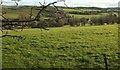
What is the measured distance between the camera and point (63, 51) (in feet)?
87.2

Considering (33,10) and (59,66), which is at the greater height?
(33,10)

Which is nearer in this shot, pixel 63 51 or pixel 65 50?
pixel 63 51

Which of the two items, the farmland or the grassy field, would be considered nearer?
the farmland

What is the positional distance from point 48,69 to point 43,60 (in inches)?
108

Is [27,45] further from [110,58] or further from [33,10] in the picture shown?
[33,10]

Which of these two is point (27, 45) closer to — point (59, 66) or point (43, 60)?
point (43, 60)

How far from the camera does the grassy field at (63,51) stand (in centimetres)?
2216

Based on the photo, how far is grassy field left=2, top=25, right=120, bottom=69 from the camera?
22.2 meters

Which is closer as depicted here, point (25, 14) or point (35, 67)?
point (25, 14)

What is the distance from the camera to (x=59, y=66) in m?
21.5

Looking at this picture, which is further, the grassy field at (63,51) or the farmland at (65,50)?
the grassy field at (63,51)

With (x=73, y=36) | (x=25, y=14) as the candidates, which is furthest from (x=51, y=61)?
Result: (x=25, y=14)

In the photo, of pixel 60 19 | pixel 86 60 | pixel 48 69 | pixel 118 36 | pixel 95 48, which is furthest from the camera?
pixel 118 36

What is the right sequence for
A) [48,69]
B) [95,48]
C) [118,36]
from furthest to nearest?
[118,36], [95,48], [48,69]
